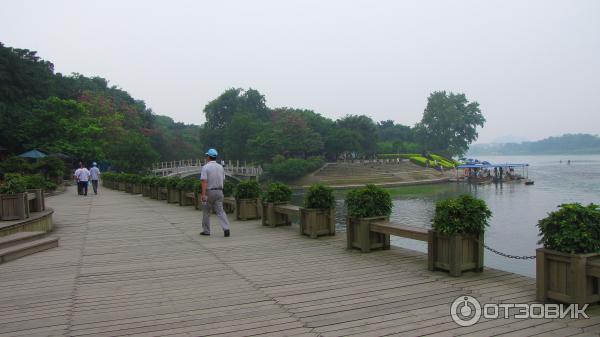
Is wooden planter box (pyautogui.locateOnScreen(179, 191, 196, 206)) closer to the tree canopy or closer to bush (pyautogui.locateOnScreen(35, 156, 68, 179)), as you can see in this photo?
bush (pyautogui.locateOnScreen(35, 156, 68, 179))

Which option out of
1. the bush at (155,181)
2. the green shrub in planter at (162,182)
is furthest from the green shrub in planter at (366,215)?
the bush at (155,181)

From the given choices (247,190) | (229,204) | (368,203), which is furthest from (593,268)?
(229,204)

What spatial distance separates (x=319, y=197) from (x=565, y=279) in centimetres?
488

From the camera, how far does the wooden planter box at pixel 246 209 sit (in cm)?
1218

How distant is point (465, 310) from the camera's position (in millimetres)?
4539

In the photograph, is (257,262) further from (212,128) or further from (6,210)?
(212,128)

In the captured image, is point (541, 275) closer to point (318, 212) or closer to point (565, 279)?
point (565, 279)

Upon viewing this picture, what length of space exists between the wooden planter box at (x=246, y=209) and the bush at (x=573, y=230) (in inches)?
327

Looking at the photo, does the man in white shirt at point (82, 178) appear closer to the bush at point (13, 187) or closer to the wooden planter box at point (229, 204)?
the wooden planter box at point (229, 204)

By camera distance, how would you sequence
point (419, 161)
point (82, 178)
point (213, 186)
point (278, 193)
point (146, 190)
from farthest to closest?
point (419, 161) < point (82, 178) < point (146, 190) < point (278, 193) < point (213, 186)

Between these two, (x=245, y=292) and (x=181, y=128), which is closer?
(x=245, y=292)

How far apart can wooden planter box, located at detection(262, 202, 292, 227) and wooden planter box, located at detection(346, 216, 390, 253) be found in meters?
3.20

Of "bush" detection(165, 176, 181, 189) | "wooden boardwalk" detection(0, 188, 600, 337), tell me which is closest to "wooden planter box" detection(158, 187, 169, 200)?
"bush" detection(165, 176, 181, 189)

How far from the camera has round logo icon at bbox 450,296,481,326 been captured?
4.27 m
